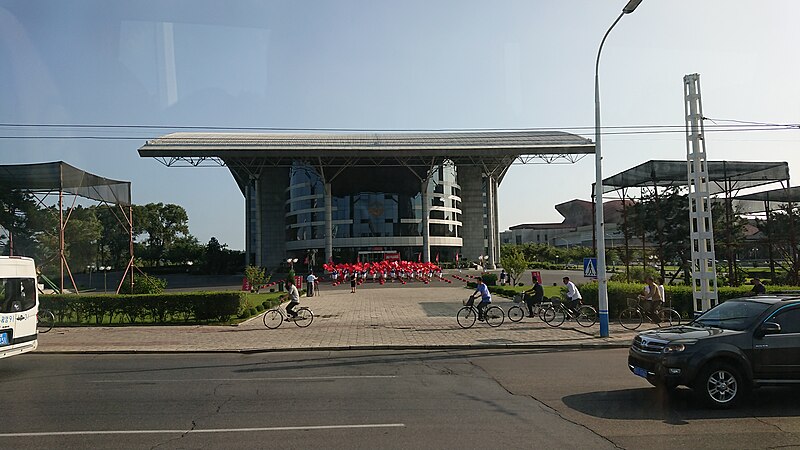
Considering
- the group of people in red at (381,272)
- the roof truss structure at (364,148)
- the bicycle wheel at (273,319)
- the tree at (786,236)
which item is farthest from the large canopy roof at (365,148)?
the bicycle wheel at (273,319)

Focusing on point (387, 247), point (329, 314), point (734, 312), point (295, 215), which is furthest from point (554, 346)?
point (295, 215)

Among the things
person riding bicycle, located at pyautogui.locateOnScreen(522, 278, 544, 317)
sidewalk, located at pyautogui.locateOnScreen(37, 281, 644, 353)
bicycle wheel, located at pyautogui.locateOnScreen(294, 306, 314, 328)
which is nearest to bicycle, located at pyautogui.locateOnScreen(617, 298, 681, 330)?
sidewalk, located at pyautogui.locateOnScreen(37, 281, 644, 353)

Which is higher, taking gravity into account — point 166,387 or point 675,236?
point 675,236

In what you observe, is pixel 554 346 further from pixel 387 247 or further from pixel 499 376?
pixel 387 247

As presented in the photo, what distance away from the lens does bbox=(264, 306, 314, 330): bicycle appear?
20047 millimetres

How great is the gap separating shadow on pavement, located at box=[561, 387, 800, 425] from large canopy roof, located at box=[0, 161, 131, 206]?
29.6 meters

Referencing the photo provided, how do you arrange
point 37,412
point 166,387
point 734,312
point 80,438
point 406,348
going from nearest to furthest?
point 80,438 → point 37,412 → point 734,312 → point 166,387 → point 406,348

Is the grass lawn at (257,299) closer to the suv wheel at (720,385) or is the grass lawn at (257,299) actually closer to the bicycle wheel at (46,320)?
the bicycle wheel at (46,320)

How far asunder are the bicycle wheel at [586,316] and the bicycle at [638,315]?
3.12ft

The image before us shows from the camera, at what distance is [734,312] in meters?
9.30

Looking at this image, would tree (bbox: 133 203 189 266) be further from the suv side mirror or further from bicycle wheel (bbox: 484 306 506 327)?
the suv side mirror

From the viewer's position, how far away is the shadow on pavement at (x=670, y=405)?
25.5 ft

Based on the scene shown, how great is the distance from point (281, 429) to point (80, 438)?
2381 mm

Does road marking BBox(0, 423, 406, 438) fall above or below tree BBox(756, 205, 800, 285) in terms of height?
below
